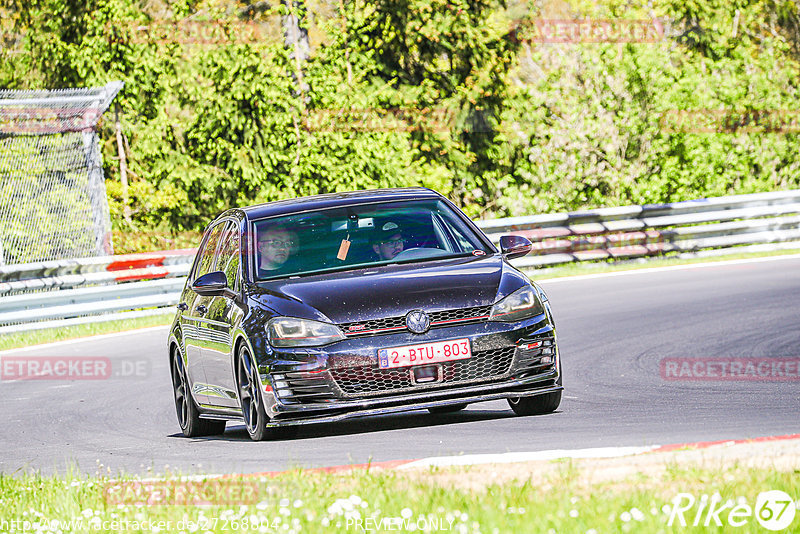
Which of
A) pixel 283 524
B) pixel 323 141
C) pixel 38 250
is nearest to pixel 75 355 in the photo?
pixel 38 250

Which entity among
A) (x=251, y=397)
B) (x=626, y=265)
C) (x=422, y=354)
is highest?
(x=422, y=354)

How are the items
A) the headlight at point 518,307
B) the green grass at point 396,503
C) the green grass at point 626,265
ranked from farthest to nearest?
the green grass at point 626,265 < the headlight at point 518,307 < the green grass at point 396,503

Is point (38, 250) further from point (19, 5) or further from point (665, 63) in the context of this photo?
point (19, 5)

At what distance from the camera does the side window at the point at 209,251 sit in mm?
10344

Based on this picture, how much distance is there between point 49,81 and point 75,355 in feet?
59.3

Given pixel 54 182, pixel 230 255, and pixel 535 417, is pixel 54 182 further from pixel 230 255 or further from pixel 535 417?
pixel 535 417

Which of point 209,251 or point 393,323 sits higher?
point 393,323

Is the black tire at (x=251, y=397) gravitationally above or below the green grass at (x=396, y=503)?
below

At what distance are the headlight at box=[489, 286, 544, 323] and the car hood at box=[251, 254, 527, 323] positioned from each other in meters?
0.05

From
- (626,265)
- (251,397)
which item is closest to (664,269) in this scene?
(626,265)

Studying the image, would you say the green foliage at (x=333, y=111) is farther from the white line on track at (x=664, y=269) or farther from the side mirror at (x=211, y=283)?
the side mirror at (x=211, y=283)

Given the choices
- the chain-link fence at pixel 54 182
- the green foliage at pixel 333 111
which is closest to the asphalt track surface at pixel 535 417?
the chain-link fence at pixel 54 182

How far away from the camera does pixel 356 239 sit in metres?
9.21

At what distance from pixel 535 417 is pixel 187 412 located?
2.58m
